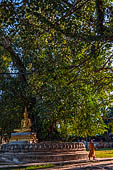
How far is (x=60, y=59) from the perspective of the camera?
9.53 metres

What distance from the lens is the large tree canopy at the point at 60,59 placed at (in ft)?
26.4

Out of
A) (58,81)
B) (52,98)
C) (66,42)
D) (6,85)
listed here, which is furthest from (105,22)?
(6,85)

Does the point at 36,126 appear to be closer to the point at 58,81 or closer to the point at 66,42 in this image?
the point at 58,81

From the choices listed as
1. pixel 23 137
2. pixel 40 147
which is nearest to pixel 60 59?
pixel 40 147

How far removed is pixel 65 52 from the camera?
31.6 ft

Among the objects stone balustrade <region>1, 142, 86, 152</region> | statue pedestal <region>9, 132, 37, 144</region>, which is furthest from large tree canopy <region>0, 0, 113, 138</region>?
statue pedestal <region>9, 132, 37, 144</region>

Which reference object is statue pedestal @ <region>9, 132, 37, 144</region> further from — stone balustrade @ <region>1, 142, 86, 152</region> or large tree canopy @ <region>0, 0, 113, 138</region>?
large tree canopy @ <region>0, 0, 113, 138</region>

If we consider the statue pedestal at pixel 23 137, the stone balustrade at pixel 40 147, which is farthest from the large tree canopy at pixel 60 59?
the statue pedestal at pixel 23 137

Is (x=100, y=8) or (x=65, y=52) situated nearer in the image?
(x=100, y=8)

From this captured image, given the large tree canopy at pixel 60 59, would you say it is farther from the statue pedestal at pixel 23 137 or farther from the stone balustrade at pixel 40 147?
the statue pedestal at pixel 23 137

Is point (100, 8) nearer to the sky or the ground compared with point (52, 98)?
nearer to the sky

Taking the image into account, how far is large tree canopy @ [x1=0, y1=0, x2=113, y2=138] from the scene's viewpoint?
26.4ft

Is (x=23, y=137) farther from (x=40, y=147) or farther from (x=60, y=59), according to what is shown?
(x=60, y=59)

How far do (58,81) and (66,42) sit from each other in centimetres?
190
